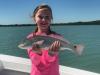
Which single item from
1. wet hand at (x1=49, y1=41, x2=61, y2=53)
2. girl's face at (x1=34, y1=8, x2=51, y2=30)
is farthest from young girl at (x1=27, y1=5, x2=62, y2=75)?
wet hand at (x1=49, y1=41, x2=61, y2=53)

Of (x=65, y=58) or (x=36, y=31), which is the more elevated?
(x=36, y=31)

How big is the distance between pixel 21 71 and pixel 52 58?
3.86 feet

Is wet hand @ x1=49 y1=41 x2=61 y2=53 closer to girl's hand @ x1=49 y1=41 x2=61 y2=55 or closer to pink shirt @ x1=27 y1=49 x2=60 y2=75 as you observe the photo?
girl's hand @ x1=49 y1=41 x2=61 y2=55

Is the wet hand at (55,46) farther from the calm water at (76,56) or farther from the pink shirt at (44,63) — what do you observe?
the calm water at (76,56)

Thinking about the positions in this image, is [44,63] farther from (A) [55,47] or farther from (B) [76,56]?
(B) [76,56]

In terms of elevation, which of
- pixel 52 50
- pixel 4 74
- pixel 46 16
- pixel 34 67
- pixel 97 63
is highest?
pixel 46 16

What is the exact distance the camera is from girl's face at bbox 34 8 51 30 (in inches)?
103

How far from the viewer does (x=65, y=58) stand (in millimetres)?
15516

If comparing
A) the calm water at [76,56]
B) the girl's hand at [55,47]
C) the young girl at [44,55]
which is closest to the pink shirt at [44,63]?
the young girl at [44,55]

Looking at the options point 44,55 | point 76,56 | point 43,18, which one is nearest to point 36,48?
point 44,55

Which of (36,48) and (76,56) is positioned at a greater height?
(36,48)

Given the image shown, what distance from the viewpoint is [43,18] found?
2617mm

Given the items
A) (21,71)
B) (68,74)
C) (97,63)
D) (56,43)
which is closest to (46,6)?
(56,43)

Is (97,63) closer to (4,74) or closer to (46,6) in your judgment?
(4,74)
